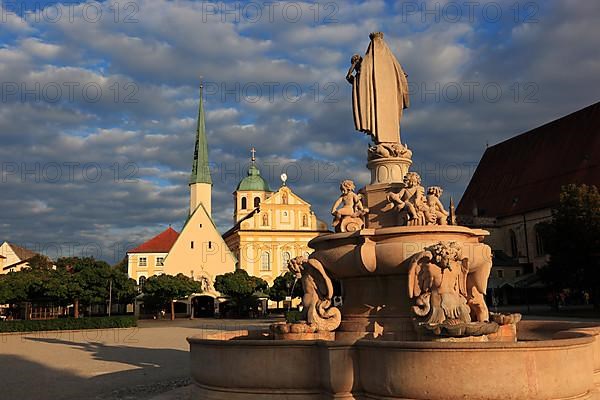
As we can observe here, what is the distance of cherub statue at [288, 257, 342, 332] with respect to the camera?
9.32 meters

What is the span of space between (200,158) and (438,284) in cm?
7203

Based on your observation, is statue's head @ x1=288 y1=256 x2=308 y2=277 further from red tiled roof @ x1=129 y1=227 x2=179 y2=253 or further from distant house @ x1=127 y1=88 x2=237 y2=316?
red tiled roof @ x1=129 y1=227 x2=179 y2=253

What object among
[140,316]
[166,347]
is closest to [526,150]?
[140,316]

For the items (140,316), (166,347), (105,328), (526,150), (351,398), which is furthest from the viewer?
(526,150)

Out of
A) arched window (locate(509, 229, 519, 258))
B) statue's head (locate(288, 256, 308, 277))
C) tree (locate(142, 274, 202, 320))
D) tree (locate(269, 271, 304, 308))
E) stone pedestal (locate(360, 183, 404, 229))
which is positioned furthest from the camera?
arched window (locate(509, 229, 519, 258))

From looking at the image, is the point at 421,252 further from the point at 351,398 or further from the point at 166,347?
the point at 166,347

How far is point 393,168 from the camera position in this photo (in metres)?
11.3

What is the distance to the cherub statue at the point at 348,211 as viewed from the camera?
10.3 m

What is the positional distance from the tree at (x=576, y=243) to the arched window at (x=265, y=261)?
3838 cm

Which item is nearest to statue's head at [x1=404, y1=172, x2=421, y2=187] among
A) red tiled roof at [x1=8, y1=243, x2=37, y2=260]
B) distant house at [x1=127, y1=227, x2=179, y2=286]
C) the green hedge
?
the green hedge

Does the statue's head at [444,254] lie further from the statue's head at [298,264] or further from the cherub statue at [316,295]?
the statue's head at [298,264]

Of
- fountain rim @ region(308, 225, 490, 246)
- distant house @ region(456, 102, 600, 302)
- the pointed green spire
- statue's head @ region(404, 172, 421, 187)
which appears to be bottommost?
fountain rim @ region(308, 225, 490, 246)

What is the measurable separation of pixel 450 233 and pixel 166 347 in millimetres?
15856

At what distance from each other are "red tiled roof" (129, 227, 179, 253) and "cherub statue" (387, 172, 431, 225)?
203 feet
